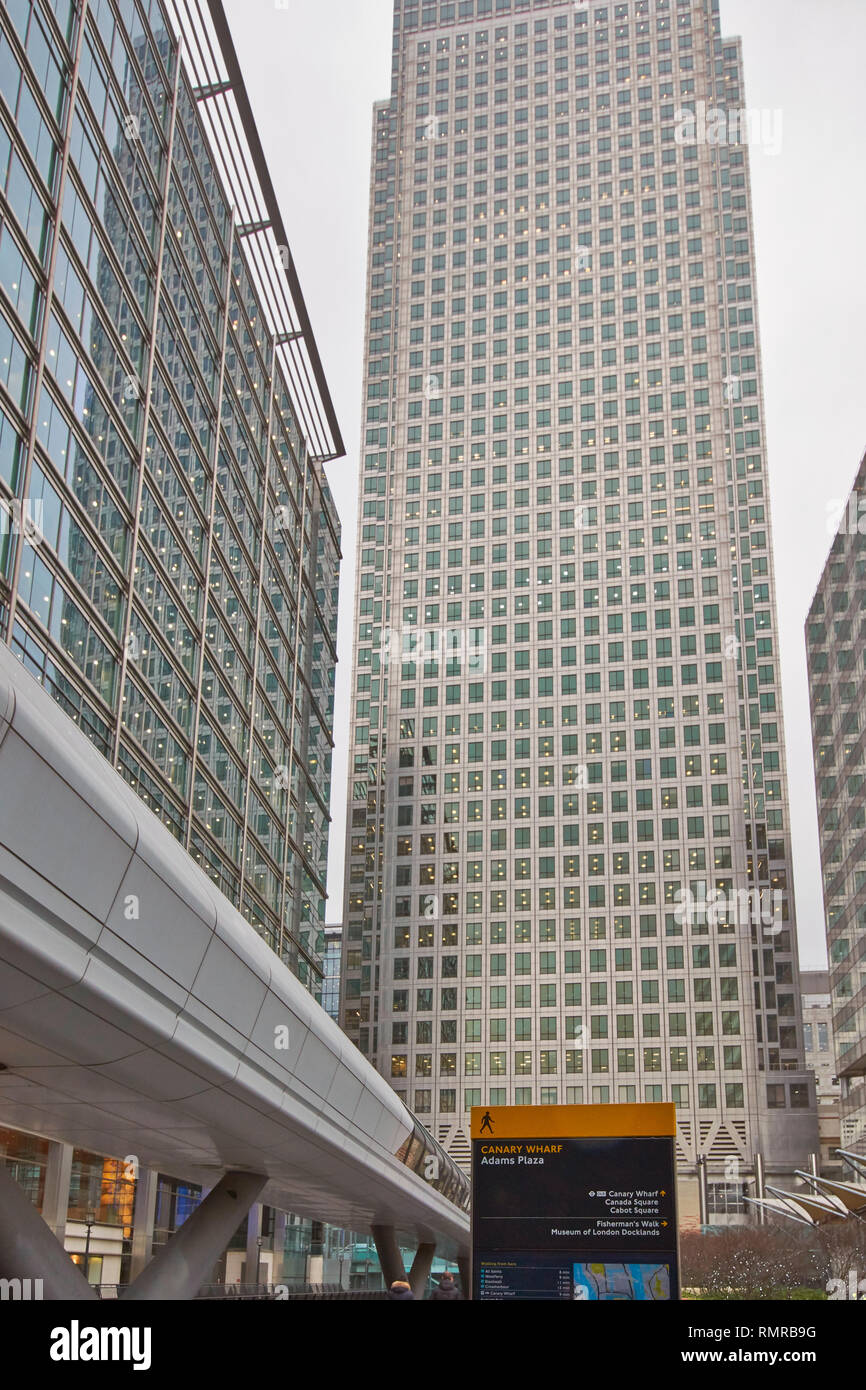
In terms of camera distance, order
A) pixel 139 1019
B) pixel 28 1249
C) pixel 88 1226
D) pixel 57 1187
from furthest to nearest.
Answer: pixel 88 1226 < pixel 57 1187 < pixel 28 1249 < pixel 139 1019

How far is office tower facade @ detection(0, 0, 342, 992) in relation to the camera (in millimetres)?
32906

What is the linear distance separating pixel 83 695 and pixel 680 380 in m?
98.6

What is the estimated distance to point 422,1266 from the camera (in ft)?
168

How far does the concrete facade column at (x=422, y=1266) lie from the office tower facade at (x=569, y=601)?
169ft

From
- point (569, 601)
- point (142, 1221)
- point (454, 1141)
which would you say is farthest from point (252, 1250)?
point (569, 601)

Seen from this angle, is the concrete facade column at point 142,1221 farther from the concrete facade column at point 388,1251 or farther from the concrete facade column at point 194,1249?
the concrete facade column at point 194,1249

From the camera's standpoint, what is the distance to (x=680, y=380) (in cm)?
12406

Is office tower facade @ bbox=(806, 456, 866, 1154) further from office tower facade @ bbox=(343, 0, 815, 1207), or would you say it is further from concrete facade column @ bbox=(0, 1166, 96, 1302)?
concrete facade column @ bbox=(0, 1166, 96, 1302)

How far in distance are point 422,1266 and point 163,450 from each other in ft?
112

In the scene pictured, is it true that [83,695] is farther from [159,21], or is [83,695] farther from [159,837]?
[159,837]

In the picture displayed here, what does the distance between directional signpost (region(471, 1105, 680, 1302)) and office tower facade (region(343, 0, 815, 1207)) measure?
302ft

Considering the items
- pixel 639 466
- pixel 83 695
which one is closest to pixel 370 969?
pixel 639 466

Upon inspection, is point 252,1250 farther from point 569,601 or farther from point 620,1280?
point 569,601

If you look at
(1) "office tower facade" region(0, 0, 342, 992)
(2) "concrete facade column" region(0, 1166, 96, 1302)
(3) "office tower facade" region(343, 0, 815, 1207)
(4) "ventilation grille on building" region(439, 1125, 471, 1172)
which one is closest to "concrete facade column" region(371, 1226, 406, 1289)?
(1) "office tower facade" region(0, 0, 342, 992)
